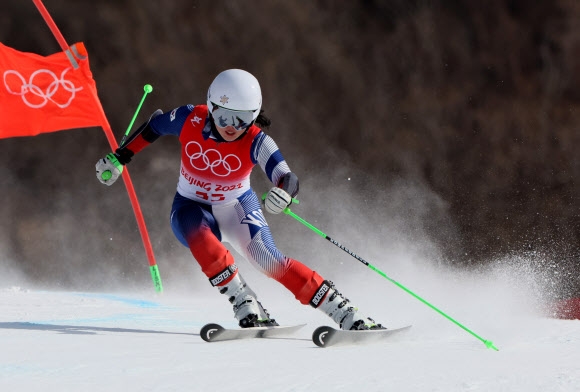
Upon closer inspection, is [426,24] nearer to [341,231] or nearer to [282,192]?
[341,231]

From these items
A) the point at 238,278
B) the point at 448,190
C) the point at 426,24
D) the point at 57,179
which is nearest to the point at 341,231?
the point at 448,190

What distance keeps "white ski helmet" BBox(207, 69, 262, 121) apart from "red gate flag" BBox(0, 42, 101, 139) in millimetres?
2237

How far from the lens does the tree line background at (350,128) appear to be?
6711 millimetres

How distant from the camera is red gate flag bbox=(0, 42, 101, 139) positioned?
217 inches

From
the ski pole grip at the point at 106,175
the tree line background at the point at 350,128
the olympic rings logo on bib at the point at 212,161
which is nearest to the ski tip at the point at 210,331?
the olympic rings logo on bib at the point at 212,161

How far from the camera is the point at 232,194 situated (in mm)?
3770

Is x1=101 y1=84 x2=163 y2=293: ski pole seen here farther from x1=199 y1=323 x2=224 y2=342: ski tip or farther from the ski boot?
the ski boot

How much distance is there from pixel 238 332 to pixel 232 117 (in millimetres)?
1031

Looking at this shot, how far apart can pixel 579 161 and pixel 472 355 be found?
4241 millimetres

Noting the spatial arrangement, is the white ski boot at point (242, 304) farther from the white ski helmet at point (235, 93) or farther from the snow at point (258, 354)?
the white ski helmet at point (235, 93)

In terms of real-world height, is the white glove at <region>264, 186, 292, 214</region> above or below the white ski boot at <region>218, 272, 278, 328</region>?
above

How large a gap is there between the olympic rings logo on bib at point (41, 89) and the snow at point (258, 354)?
1528 mm

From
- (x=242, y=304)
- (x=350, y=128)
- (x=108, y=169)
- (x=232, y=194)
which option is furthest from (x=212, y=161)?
(x=350, y=128)

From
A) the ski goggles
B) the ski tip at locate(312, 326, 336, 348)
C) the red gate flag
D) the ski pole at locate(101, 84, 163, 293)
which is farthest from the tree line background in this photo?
the ski tip at locate(312, 326, 336, 348)
